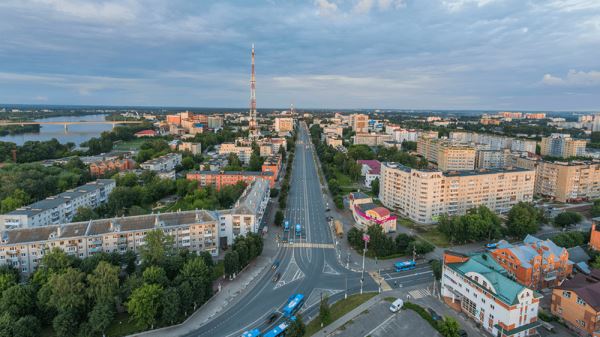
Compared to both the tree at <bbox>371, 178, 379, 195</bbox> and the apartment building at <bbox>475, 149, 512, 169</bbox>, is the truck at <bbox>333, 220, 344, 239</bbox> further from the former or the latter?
the apartment building at <bbox>475, 149, 512, 169</bbox>

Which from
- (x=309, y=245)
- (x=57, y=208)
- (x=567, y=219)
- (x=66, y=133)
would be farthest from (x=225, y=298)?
(x=66, y=133)

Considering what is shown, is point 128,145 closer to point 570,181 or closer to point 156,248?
point 156,248

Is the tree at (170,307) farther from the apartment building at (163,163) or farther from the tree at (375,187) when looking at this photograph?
the apartment building at (163,163)

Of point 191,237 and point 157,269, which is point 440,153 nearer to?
point 191,237

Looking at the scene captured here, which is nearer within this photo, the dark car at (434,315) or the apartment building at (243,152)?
the dark car at (434,315)

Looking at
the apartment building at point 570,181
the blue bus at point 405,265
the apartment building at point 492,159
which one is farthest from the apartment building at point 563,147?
→ the blue bus at point 405,265
